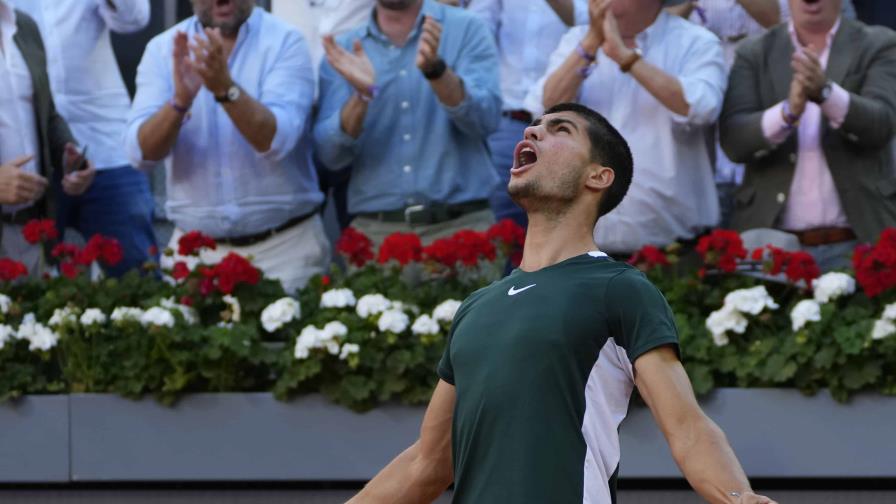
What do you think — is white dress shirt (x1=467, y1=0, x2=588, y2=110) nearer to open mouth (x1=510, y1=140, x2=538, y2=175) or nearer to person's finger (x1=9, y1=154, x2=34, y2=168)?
person's finger (x1=9, y1=154, x2=34, y2=168)

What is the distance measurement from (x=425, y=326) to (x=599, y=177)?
2.53 metres

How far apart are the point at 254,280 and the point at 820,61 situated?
94.8 inches

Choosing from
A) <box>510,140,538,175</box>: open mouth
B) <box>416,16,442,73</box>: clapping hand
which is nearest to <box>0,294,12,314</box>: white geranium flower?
<box>416,16,442,73</box>: clapping hand

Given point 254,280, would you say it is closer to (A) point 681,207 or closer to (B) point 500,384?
(A) point 681,207

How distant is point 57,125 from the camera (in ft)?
24.0

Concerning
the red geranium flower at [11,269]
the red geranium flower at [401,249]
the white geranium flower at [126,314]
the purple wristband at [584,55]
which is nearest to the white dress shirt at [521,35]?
the purple wristband at [584,55]

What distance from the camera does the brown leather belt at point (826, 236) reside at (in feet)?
21.6

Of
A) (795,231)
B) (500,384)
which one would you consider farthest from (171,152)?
(500,384)

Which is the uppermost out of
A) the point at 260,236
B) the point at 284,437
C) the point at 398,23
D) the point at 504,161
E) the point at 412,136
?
the point at 398,23

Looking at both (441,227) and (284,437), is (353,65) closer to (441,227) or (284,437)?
(441,227)

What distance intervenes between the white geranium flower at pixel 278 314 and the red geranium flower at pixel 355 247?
311mm

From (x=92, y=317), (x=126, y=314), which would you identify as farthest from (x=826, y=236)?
(x=92, y=317)

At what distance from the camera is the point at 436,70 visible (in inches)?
258

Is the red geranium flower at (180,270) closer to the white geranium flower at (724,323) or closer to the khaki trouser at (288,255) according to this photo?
the khaki trouser at (288,255)
